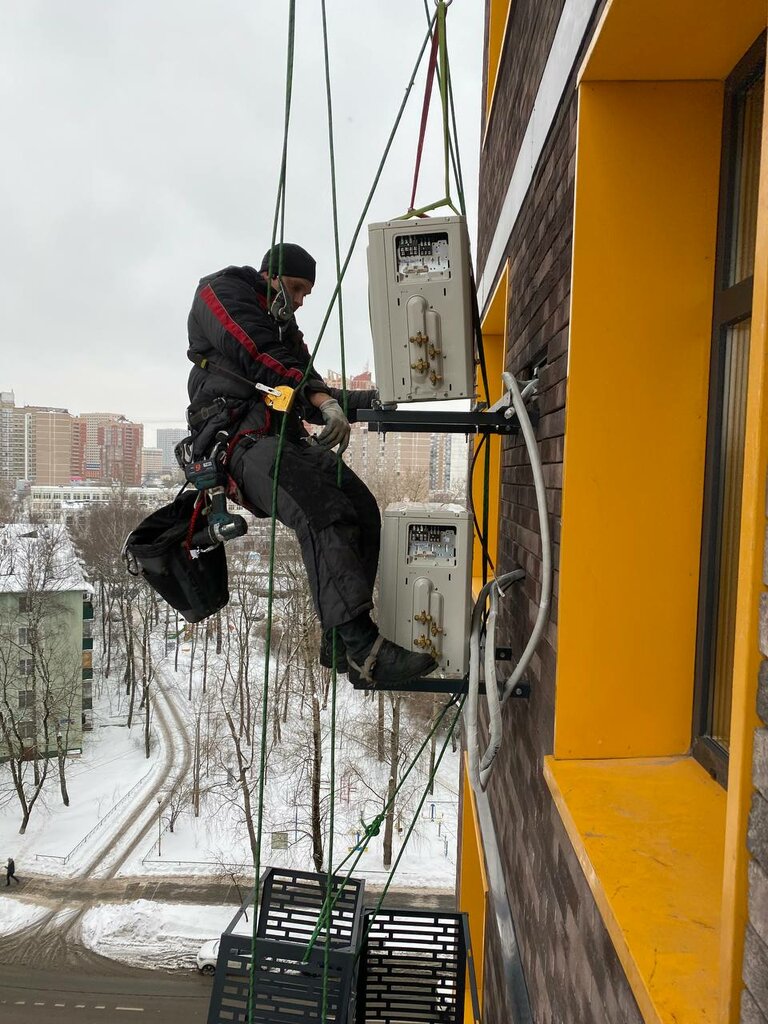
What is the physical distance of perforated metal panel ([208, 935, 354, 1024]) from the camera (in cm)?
365

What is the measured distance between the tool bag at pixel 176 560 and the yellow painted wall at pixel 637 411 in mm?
1870

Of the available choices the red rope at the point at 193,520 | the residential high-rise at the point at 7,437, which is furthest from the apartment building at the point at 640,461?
the residential high-rise at the point at 7,437

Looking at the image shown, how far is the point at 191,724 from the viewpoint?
26.8 metres

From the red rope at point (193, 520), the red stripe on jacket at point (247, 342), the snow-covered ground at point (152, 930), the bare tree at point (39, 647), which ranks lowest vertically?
the snow-covered ground at point (152, 930)

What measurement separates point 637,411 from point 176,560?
216 cm

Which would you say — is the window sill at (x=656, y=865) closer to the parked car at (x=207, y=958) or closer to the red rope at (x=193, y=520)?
the red rope at (x=193, y=520)

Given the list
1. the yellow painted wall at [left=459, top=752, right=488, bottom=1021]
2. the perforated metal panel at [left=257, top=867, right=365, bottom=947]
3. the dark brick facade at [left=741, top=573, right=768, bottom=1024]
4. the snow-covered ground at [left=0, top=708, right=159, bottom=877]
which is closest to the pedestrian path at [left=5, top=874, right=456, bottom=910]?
the snow-covered ground at [left=0, top=708, right=159, bottom=877]

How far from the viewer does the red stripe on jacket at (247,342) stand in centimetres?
300

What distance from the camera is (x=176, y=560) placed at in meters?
3.34

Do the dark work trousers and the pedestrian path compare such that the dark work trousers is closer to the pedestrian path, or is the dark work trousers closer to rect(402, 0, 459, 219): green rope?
rect(402, 0, 459, 219): green rope

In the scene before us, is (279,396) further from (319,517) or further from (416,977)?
(416,977)

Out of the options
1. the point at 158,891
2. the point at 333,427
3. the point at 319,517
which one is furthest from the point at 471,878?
the point at 158,891

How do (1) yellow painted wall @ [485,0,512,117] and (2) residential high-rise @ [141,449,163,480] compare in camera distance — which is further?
(2) residential high-rise @ [141,449,163,480]

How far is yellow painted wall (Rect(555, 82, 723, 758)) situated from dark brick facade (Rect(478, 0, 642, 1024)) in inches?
6.1
